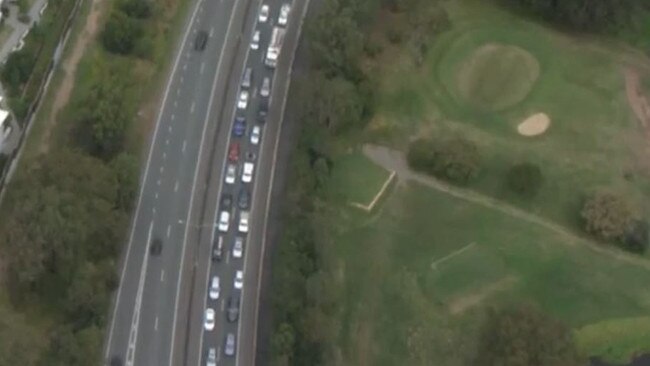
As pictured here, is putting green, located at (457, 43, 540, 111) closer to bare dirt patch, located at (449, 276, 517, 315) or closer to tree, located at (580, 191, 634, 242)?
tree, located at (580, 191, 634, 242)

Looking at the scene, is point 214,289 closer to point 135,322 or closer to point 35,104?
point 135,322

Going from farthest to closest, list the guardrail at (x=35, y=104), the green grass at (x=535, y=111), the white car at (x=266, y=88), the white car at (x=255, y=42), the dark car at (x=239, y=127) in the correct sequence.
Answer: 1. the white car at (x=255, y=42)
2. the white car at (x=266, y=88)
3. the dark car at (x=239, y=127)
4. the green grass at (x=535, y=111)
5. the guardrail at (x=35, y=104)

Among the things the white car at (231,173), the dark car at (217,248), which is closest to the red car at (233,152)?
the white car at (231,173)

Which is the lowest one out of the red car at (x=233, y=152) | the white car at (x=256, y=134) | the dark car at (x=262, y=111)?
the red car at (x=233, y=152)

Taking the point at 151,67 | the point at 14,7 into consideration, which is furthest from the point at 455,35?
the point at 14,7

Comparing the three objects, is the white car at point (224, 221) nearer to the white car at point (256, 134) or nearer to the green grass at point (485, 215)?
the white car at point (256, 134)

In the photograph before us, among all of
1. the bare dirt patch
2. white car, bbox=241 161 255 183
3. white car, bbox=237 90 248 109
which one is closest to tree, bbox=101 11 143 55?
white car, bbox=237 90 248 109

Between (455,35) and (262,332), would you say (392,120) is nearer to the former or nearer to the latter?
(455,35)
